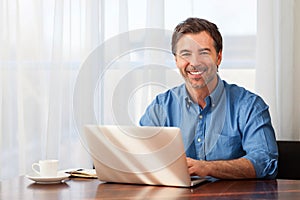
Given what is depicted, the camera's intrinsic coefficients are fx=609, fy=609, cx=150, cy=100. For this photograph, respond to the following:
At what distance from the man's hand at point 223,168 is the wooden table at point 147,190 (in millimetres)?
51

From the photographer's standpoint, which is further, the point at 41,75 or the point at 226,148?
the point at 41,75

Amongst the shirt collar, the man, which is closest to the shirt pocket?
the man

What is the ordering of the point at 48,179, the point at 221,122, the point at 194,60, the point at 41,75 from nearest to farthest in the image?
the point at 48,179
the point at 194,60
the point at 221,122
the point at 41,75

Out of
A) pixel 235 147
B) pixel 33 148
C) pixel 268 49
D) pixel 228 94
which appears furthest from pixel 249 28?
pixel 33 148

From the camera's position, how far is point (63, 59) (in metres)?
3.31

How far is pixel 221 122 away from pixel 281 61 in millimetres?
677

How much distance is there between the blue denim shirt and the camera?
2.39 m

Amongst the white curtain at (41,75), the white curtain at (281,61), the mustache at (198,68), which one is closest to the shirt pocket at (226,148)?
the mustache at (198,68)

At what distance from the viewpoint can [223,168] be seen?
2.19m

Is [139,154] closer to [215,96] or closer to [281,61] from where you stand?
[215,96]

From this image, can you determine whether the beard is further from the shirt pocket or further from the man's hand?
the man's hand

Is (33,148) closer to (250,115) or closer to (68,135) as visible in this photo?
(68,135)

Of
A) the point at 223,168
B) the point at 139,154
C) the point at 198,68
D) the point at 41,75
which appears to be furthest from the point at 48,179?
the point at 41,75

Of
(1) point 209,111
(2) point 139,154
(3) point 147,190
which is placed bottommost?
(3) point 147,190
